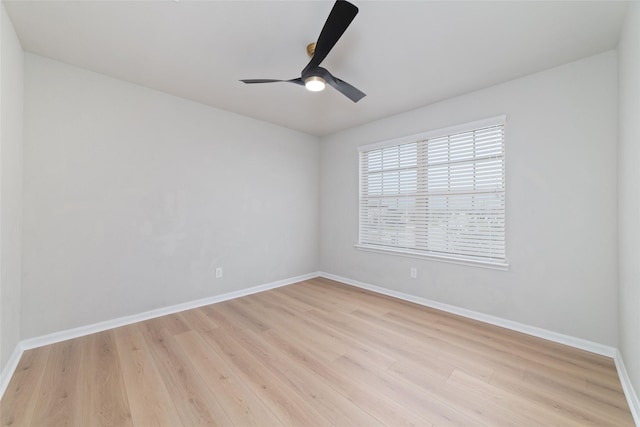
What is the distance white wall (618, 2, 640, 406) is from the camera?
A: 1.62 m

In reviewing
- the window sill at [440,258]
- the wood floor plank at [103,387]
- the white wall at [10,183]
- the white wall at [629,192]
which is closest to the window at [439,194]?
the window sill at [440,258]

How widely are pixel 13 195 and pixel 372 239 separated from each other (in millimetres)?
3903

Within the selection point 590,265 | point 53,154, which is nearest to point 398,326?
point 590,265

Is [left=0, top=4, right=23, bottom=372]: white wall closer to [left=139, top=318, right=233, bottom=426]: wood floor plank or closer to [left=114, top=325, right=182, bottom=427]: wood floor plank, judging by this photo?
[left=114, top=325, right=182, bottom=427]: wood floor plank

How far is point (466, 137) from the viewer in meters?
3.08

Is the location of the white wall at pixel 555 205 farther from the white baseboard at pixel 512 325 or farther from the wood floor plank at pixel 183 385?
the wood floor plank at pixel 183 385

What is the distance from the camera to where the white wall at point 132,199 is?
238 centimetres

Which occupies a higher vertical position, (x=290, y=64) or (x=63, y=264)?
(x=290, y=64)

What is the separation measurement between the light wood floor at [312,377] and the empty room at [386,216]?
17 mm

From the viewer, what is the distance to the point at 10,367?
76.4 inches

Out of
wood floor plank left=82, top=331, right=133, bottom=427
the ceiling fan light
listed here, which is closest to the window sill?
the ceiling fan light

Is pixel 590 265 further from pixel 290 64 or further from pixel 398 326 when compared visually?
pixel 290 64

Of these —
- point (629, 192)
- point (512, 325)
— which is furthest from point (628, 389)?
point (629, 192)

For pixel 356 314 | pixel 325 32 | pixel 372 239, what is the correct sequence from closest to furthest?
pixel 325 32 < pixel 356 314 < pixel 372 239
